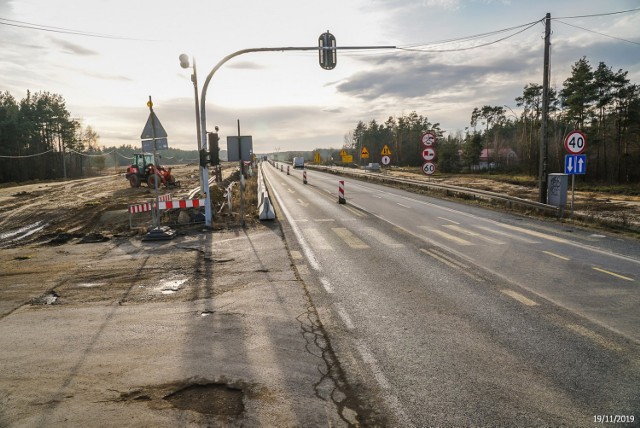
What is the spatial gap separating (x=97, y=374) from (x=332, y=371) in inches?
102

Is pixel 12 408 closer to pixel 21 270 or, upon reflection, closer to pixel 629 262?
pixel 21 270

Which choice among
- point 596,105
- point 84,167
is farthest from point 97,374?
point 84,167

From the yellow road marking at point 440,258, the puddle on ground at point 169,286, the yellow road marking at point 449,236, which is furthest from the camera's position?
the yellow road marking at point 449,236

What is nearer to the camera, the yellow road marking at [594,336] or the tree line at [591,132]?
the yellow road marking at [594,336]

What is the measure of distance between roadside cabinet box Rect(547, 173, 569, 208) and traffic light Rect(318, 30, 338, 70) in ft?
34.1

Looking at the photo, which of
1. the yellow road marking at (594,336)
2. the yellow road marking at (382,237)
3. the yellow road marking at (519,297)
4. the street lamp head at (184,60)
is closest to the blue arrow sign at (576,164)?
the yellow road marking at (382,237)

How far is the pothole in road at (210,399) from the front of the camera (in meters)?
3.87

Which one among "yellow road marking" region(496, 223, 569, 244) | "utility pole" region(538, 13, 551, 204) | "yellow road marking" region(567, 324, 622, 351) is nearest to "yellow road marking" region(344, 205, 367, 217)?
"yellow road marking" region(496, 223, 569, 244)

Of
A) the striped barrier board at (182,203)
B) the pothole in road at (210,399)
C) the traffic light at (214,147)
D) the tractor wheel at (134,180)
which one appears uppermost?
the traffic light at (214,147)

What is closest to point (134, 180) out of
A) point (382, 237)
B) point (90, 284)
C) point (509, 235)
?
point (382, 237)

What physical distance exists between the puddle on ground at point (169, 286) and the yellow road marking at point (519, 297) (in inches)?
239

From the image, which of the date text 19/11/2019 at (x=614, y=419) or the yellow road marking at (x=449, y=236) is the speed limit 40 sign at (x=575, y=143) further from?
the date text 19/11/2019 at (x=614, y=419)

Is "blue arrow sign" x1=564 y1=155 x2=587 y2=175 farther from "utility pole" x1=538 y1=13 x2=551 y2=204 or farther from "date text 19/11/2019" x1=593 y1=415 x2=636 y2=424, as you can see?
"date text 19/11/2019" x1=593 y1=415 x2=636 y2=424

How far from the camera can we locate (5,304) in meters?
7.00
